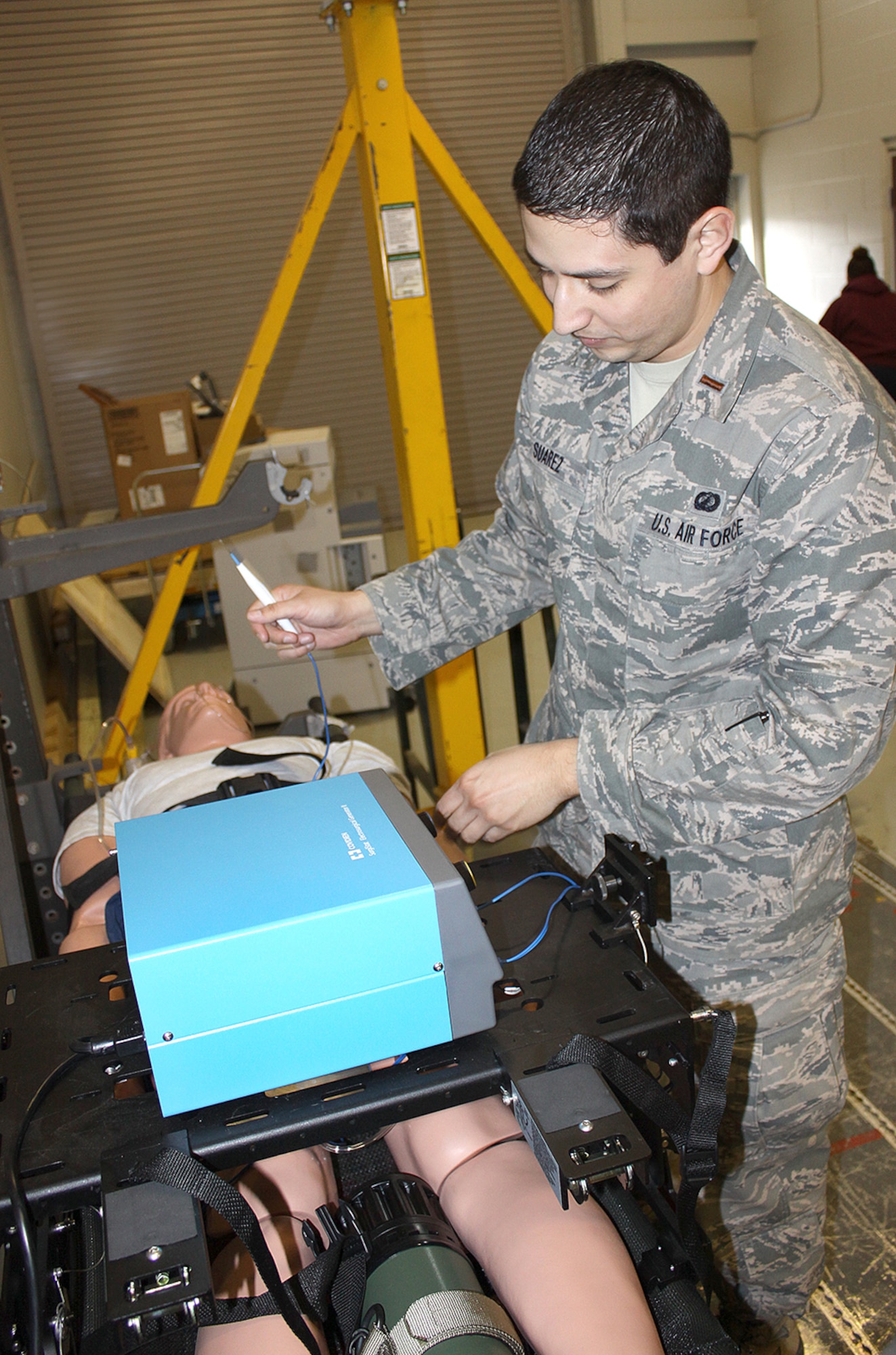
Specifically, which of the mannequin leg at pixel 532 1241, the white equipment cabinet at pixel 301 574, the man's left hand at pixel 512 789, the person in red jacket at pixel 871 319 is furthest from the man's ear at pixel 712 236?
the person in red jacket at pixel 871 319

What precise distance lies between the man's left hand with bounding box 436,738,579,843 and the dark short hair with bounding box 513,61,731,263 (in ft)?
1.80

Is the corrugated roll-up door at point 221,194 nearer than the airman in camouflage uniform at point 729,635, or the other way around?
the airman in camouflage uniform at point 729,635

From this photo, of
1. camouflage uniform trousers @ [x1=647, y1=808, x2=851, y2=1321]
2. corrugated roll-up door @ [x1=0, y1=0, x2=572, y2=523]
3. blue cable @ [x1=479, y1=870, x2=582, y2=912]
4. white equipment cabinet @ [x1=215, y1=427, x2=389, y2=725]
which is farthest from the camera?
corrugated roll-up door @ [x1=0, y1=0, x2=572, y2=523]

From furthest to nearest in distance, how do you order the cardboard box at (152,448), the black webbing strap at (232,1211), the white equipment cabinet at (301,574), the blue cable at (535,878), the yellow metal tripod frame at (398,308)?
1. the cardboard box at (152,448)
2. the white equipment cabinet at (301,574)
3. the yellow metal tripod frame at (398,308)
4. the blue cable at (535,878)
5. the black webbing strap at (232,1211)

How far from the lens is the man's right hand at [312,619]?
137cm

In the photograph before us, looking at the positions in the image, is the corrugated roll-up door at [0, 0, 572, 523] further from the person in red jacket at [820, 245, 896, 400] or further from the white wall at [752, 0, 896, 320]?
the person in red jacket at [820, 245, 896, 400]

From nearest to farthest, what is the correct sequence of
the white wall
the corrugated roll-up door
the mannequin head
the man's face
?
1. the man's face
2. the mannequin head
3. the white wall
4. the corrugated roll-up door

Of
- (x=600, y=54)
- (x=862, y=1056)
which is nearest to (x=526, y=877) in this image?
(x=862, y=1056)

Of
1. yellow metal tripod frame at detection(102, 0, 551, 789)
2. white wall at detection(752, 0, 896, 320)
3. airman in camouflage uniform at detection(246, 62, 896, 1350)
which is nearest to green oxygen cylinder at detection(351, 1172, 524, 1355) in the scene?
airman in camouflage uniform at detection(246, 62, 896, 1350)

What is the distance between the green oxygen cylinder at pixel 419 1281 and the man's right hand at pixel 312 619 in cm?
70

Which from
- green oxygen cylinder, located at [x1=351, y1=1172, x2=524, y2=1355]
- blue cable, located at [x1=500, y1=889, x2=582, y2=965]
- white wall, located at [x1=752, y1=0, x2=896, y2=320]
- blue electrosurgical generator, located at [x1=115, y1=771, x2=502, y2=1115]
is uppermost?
white wall, located at [x1=752, y1=0, x2=896, y2=320]

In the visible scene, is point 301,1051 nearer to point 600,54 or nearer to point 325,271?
point 325,271

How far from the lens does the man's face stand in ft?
3.29

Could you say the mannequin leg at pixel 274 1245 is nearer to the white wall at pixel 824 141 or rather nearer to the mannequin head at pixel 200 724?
the mannequin head at pixel 200 724
